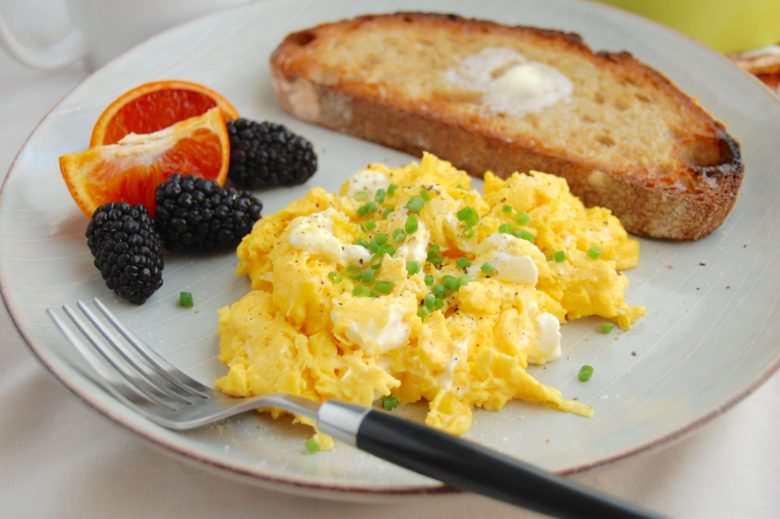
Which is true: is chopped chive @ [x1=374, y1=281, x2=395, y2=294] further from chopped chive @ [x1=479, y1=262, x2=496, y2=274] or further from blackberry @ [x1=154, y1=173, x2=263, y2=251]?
blackberry @ [x1=154, y1=173, x2=263, y2=251]

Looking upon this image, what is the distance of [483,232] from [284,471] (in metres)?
0.85

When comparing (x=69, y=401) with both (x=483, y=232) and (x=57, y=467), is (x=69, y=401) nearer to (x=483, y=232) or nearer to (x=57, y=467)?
(x=57, y=467)

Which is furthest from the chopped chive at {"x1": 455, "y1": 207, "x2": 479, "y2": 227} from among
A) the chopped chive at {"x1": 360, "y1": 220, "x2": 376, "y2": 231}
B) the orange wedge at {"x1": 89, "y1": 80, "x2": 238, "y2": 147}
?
the orange wedge at {"x1": 89, "y1": 80, "x2": 238, "y2": 147}

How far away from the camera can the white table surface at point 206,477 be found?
1.80 metres

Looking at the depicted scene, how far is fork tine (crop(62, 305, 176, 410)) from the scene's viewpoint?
Result: 1.82 meters

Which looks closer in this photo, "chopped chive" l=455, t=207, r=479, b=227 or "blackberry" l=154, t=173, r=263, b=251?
"chopped chive" l=455, t=207, r=479, b=227

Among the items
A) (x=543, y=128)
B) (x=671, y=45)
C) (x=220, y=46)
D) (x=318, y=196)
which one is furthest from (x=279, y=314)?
(x=671, y=45)

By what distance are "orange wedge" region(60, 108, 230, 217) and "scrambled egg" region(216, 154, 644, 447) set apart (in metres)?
0.45

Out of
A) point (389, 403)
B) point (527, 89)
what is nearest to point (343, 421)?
point (389, 403)

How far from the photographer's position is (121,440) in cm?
195

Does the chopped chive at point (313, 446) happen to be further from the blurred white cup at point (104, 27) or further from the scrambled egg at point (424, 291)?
the blurred white cup at point (104, 27)

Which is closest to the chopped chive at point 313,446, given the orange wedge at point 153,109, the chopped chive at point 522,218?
the chopped chive at point 522,218

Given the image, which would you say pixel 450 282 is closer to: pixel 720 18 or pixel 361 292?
pixel 361 292

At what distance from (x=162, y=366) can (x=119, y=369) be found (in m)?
0.10
